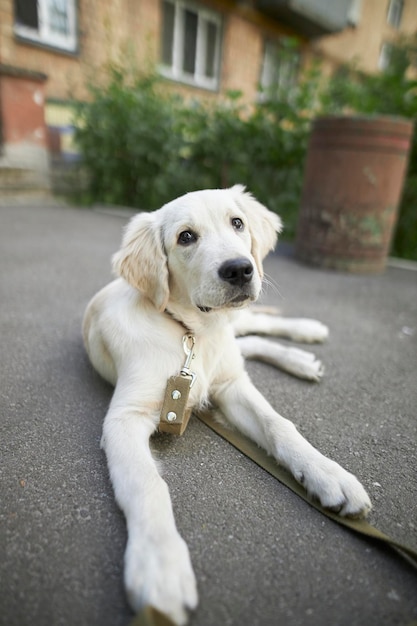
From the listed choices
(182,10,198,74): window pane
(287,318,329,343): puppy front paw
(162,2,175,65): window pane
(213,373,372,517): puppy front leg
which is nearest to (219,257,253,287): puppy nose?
(213,373,372,517): puppy front leg

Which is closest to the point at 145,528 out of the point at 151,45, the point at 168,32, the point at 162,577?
the point at 162,577

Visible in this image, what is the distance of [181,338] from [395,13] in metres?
22.9

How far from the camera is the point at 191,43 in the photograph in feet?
39.6

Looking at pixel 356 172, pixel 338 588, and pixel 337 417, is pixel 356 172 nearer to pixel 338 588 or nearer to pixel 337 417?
pixel 337 417

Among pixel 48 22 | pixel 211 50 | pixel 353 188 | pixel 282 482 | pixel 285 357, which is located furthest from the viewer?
pixel 211 50

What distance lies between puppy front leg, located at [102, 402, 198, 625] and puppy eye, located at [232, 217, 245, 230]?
1.01 metres

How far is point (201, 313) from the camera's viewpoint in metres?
1.83

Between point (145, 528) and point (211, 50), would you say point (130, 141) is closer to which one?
point (211, 50)

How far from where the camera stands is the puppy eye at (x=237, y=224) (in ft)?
6.31

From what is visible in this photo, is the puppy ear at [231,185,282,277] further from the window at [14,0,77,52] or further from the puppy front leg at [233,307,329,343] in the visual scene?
the window at [14,0,77,52]

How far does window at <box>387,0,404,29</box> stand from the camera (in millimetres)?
17545

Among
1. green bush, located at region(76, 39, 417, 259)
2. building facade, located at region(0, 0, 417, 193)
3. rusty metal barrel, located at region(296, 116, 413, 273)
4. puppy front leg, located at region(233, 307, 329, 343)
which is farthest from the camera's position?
building facade, located at region(0, 0, 417, 193)

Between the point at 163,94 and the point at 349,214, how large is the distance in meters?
5.85

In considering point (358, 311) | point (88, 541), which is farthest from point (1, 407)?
point (358, 311)
